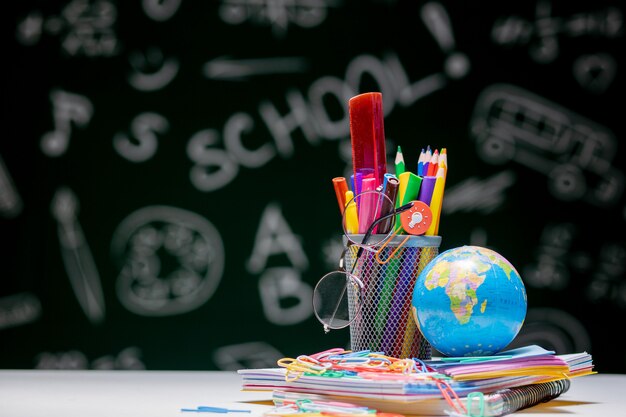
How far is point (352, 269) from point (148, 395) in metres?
0.37

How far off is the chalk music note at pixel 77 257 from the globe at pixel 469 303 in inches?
34.2

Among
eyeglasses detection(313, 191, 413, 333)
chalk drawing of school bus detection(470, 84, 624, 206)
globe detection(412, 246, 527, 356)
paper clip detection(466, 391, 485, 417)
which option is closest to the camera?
paper clip detection(466, 391, 485, 417)

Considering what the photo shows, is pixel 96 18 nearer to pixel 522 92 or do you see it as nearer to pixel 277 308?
pixel 277 308

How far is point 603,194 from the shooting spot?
5.45ft

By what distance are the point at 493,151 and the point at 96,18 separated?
90 centimetres

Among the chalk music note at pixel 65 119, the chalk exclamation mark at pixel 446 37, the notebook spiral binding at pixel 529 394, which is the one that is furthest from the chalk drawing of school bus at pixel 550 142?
the chalk music note at pixel 65 119

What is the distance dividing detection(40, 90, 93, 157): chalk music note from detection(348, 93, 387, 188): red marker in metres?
0.75

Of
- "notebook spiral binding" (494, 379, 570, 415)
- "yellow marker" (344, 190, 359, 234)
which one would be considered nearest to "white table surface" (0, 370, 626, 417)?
"notebook spiral binding" (494, 379, 570, 415)

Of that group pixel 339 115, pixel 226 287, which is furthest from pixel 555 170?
pixel 226 287

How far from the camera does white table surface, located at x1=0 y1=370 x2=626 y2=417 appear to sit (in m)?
1.06

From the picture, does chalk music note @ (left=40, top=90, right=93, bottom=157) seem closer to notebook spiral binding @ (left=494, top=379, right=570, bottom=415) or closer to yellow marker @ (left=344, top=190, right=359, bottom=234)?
yellow marker @ (left=344, top=190, right=359, bottom=234)

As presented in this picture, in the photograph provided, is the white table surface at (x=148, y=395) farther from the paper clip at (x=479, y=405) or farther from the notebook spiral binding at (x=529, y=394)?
the paper clip at (x=479, y=405)

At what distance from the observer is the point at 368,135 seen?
1248 mm

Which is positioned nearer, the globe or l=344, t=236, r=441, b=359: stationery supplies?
the globe
